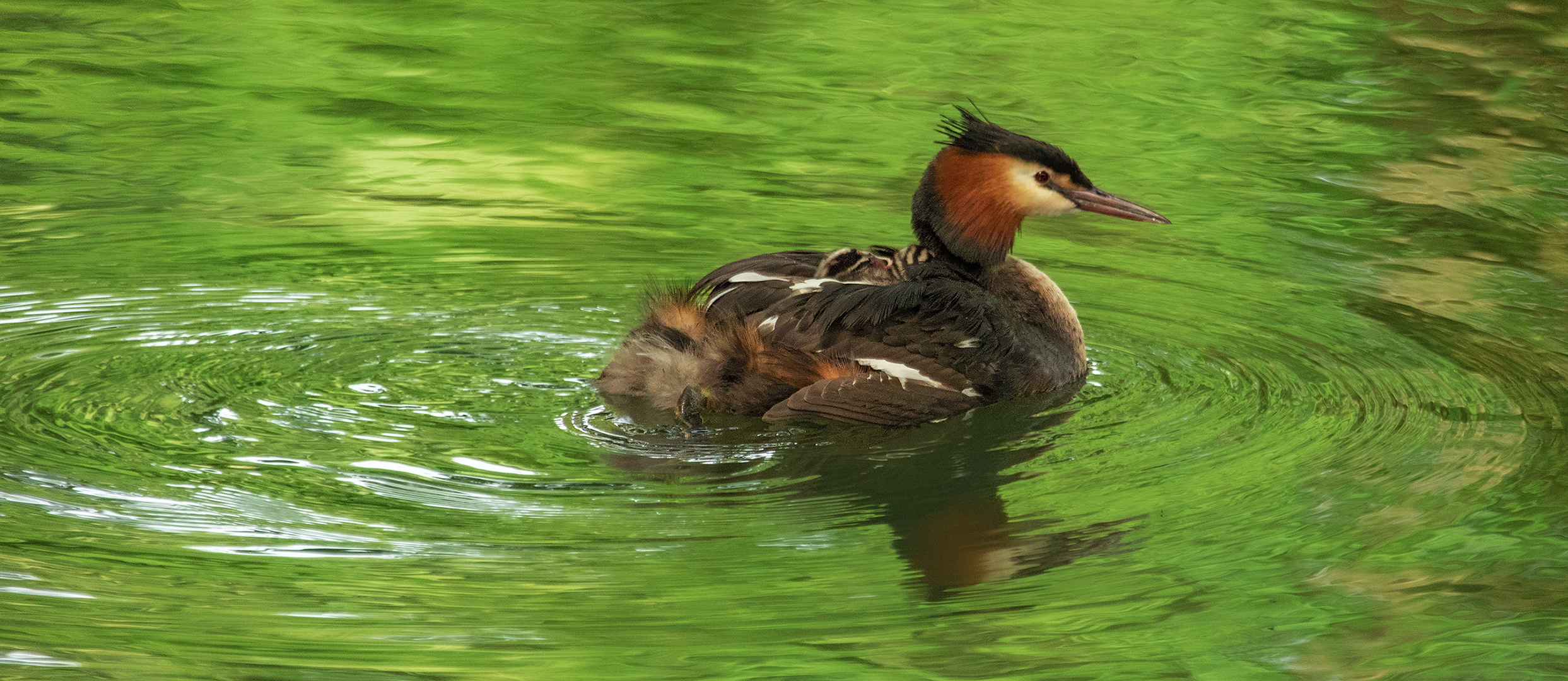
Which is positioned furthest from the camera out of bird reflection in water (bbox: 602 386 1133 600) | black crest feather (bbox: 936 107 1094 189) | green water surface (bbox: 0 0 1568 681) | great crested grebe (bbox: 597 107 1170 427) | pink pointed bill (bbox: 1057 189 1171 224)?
pink pointed bill (bbox: 1057 189 1171 224)

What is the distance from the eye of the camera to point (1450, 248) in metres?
8.09

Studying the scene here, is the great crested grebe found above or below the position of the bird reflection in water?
above

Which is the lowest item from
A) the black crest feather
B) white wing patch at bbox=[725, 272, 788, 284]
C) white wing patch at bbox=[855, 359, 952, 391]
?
white wing patch at bbox=[855, 359, 952, 391]

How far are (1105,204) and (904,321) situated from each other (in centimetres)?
103

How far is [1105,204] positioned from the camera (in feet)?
21.2

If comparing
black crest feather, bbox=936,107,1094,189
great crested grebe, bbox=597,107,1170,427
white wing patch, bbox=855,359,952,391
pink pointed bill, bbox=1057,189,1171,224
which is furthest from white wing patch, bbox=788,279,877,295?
pink pointed bill, bbox=1057,189,1171,224

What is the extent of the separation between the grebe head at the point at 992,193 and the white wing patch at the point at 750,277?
655mm

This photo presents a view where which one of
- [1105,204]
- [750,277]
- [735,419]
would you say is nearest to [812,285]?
[750,277]

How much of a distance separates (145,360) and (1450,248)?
5.70 m

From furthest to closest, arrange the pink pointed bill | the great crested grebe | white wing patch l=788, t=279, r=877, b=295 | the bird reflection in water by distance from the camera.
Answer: the pink pointed bill, white wing patch l=788, t=279, r=877, b=295, the great crested grebe, the bird reflection in water

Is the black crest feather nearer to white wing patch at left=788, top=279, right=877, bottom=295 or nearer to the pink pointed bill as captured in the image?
the pink pointed bill

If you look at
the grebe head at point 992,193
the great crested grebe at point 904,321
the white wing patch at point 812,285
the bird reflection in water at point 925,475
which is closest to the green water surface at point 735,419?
the bird reflection in water at point 925,475

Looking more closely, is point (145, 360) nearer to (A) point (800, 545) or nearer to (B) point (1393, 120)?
(A) point (800, 545)

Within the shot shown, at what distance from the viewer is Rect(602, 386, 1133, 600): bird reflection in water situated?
15.9ft
